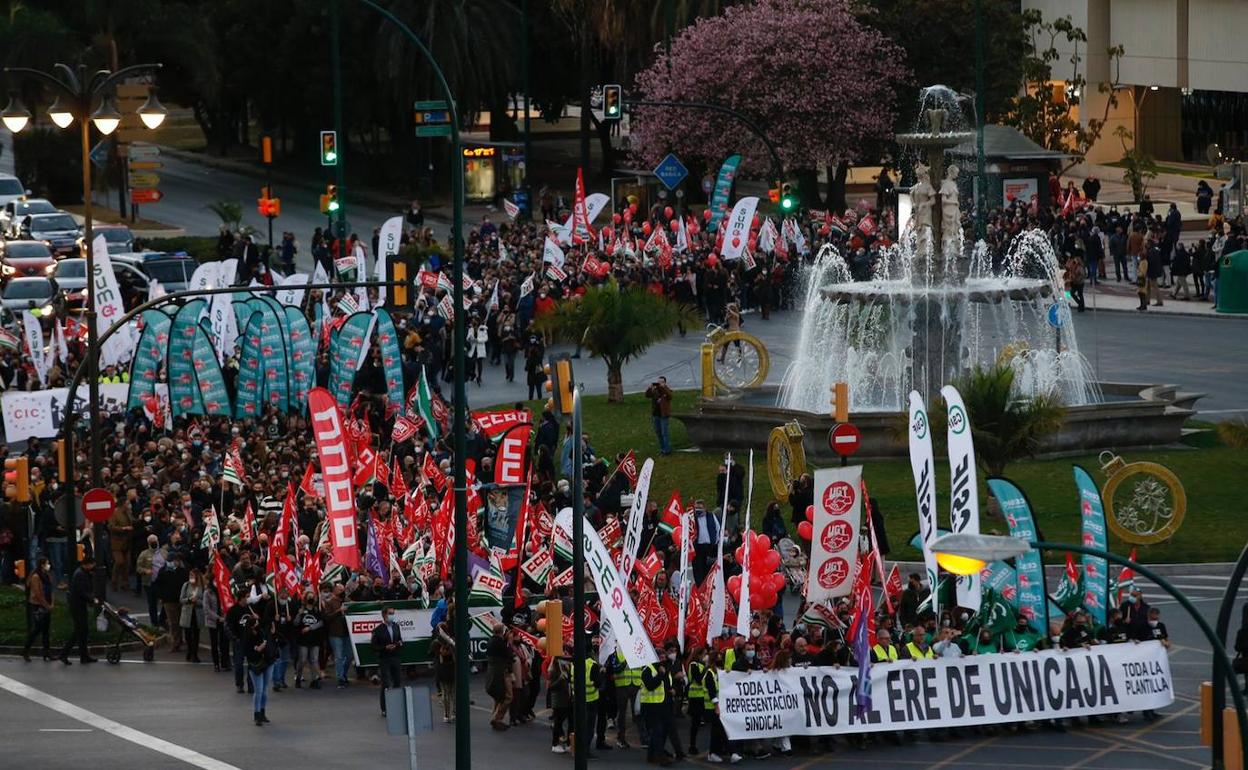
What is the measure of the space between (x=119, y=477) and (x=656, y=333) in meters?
11.5

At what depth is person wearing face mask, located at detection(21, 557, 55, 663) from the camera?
29719mm

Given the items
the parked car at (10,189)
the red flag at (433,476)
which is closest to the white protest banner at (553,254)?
the red flag at (433,476)

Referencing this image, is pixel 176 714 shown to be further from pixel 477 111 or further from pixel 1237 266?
pixel 477 111

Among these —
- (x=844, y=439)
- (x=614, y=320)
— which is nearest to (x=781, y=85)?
(x=614, y=320)

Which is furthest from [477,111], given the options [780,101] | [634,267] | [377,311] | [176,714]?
[176,714]

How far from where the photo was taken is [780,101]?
66562 millimetres

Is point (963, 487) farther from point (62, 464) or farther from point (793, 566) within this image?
point (62, 464)

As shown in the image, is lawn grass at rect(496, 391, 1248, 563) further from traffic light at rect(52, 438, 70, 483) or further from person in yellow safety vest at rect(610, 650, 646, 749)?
traffic light at rect(52, 438, 70, 483)

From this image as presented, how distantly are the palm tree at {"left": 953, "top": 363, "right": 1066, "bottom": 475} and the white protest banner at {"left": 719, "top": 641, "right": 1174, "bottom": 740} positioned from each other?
8.09m

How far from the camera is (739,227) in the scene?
173 feet

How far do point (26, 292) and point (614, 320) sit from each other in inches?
707

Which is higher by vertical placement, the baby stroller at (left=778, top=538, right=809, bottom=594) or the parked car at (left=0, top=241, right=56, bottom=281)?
the parked car at (left=0, top=241, right=56, bottom=281)

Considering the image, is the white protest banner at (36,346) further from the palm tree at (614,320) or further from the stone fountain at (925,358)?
the stone fountain at (925,358)

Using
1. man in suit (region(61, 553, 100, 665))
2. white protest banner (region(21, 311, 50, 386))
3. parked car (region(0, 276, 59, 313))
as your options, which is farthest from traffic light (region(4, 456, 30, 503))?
parked car (region(0, 276, 59, 313))
